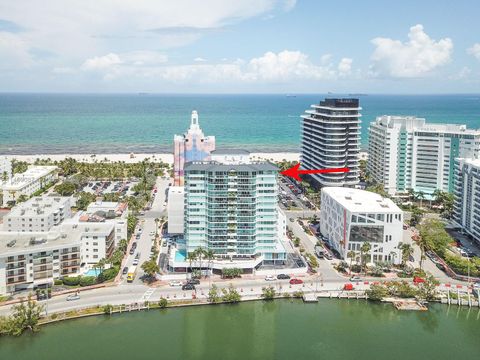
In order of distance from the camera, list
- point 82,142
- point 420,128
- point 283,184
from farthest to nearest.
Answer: point 82,142
point 283,184
point 420,128

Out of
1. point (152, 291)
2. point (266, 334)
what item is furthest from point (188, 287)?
point (266, 334)

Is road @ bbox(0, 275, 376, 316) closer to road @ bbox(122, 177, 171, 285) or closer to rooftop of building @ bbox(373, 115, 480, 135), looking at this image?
road @ bbox(122, 177, 171, 285)

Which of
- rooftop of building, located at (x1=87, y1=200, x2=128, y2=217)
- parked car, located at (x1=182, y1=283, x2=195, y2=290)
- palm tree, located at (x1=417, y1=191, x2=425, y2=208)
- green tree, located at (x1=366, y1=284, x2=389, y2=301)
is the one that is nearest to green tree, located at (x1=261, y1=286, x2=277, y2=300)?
parked car, located at (x1=182, y1=283, x2=195, y2=290)

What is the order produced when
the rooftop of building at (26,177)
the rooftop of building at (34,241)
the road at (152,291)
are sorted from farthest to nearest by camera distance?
the rooftop of building at (26,177) < the rooftop of building at (34,241) < the road at (152,291)

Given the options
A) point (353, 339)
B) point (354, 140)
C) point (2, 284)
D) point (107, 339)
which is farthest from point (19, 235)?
point (354, 140)

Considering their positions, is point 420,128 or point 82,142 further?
point 82,142

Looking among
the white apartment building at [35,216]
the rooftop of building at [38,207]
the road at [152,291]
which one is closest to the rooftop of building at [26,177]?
the rooftop of building at [38,207]

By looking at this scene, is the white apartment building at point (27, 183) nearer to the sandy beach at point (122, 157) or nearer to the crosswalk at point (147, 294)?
the sandy beach at point (122, 157)

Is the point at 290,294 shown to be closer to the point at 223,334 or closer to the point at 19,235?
the point at 223,334
